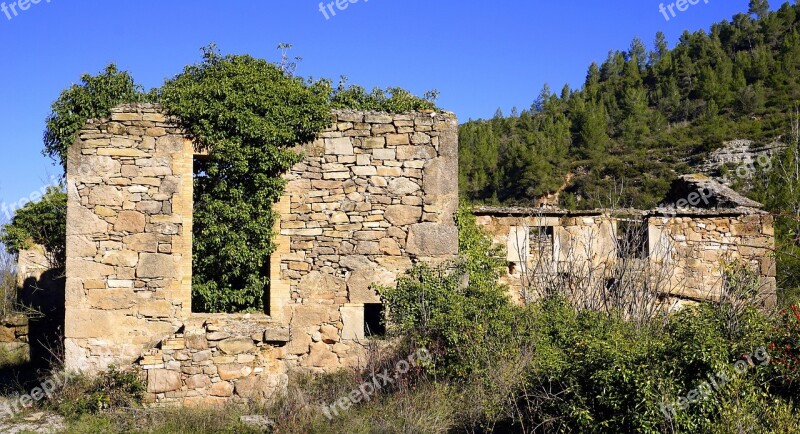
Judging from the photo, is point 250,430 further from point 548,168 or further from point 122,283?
point 548,168

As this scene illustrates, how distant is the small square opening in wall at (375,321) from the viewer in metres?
10.4

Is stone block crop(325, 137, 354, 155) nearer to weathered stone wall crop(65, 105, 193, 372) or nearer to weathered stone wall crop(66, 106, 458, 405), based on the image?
weathered stone wall crop(66, 106, 458, 405)

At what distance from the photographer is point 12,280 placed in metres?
19.7

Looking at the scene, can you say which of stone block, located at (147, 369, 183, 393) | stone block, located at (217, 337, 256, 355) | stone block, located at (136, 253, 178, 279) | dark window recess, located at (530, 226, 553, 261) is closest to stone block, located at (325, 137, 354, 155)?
stone block, located at (136, 253, 178, 279)

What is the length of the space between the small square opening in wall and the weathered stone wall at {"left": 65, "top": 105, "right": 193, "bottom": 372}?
2.60 m

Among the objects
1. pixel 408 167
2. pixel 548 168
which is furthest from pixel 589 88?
pixel 408 167

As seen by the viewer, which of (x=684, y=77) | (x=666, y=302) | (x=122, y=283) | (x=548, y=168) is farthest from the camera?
(x=684, y=77)

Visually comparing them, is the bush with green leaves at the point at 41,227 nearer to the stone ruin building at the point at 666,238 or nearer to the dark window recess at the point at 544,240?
the stone ruin building at the point at 666,238

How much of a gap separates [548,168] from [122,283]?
69.5ft

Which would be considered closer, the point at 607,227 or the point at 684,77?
the point at 607,227

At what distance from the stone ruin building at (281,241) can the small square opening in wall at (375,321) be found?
0.08 meters

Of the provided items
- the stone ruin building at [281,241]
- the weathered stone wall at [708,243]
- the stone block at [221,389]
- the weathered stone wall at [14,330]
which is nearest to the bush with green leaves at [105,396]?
the stone ruin building at [281,241]

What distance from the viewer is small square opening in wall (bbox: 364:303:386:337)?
34.3 feet

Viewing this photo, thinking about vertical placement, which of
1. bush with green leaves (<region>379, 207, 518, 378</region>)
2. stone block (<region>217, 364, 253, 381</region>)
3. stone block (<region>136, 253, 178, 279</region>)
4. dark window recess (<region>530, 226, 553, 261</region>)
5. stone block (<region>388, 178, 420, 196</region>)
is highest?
stone block (<region>388, 178, 420, 196</region>)
